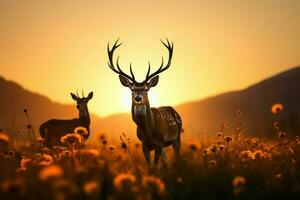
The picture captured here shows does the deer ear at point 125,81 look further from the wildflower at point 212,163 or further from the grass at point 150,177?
the wildflower at point 212,163

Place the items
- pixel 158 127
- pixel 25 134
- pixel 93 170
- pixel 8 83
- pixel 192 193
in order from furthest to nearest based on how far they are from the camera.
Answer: pixel 8 83
pixel 158 127
pixel 25 134
pixel 192 193
pixel 93 170

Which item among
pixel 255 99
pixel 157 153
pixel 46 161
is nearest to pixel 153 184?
pixel 46 161

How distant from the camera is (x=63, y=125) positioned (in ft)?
56.1

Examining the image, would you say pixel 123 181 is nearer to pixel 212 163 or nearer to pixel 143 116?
pixel 212 163

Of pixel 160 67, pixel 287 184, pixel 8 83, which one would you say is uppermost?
pixel 8 83

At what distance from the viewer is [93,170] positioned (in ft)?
20.1

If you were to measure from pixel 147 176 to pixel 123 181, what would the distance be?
1.10 ft

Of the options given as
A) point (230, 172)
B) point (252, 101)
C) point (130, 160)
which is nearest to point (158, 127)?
point (130, 160)

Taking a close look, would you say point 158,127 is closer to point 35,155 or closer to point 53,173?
point 35,155

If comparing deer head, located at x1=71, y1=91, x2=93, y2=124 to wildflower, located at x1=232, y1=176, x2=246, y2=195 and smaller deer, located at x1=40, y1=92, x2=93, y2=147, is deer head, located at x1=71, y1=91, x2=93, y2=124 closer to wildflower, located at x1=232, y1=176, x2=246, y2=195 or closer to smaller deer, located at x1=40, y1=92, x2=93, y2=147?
smaller deer, located at x1=40, y1=92, x2=93, y2=147

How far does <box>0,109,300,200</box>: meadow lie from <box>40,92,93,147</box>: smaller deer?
6.14 metres

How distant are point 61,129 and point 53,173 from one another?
12.3m

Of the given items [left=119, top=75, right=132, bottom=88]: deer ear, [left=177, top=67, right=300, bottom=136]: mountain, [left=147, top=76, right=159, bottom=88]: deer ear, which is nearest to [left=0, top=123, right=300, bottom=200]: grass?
[left=119, top=75, right=132, bottom=88]: deer ear

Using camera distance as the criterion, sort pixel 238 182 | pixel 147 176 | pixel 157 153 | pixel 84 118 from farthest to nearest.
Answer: pixel 84 118, pixel 157 153, pixel 147 176, pixel 238 182
